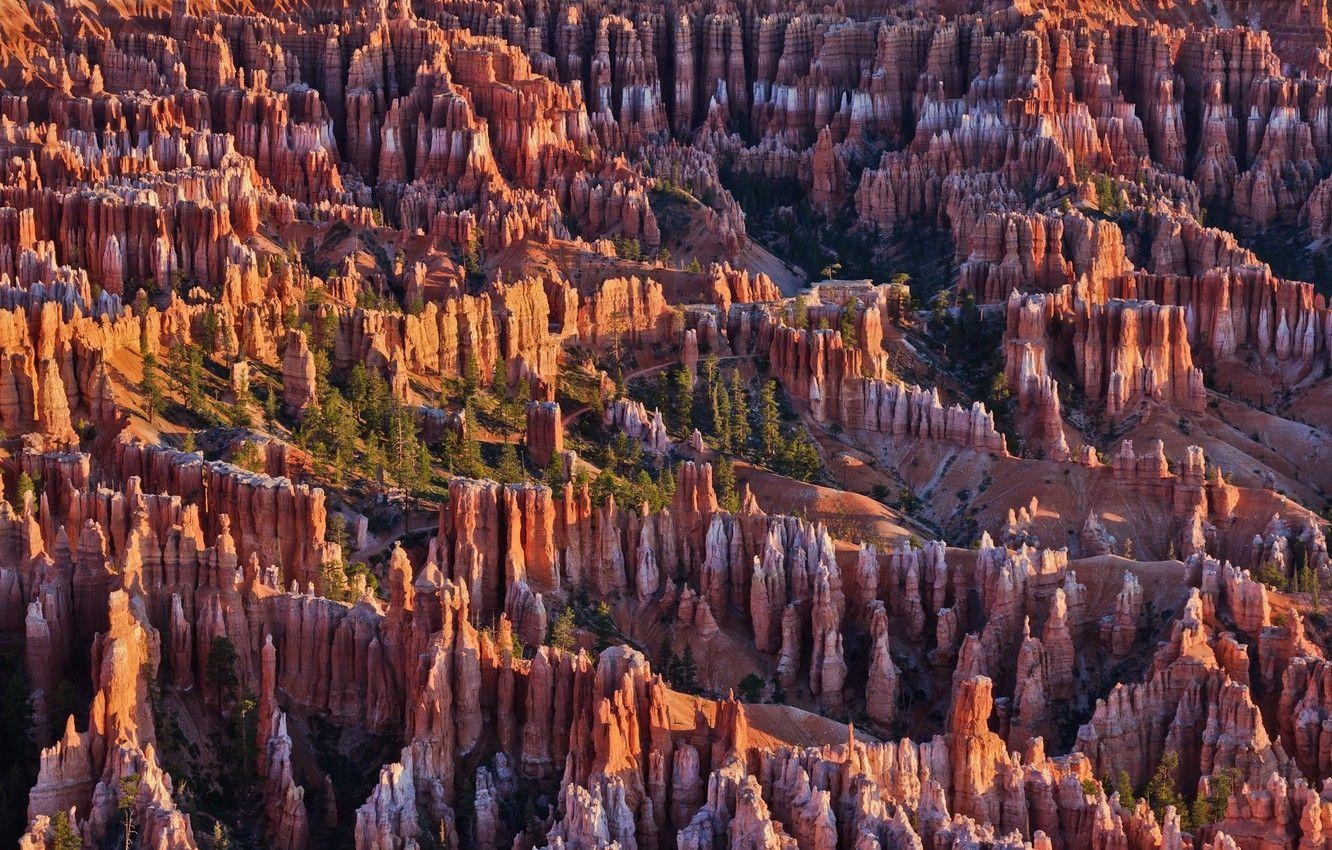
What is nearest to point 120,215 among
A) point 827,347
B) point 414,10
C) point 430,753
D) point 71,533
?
point 827,347

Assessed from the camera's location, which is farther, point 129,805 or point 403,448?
point 403,448

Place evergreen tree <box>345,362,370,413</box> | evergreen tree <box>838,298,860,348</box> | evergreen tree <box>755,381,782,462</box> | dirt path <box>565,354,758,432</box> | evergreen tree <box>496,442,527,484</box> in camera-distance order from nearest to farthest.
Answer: evergreen tree <box>496,442,527,484</box>, evergreen tree <box>345,362,370,413</box>, dirt path <box>565,354,758,432</box>, evergreen tree <box>755,381,782,462</box>, evergreen tree <box>838,298,860,348</box>

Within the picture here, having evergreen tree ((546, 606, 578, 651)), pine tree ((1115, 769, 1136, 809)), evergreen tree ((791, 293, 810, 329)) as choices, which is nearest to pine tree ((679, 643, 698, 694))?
evergreen tree ((546, 606, 578, 651))

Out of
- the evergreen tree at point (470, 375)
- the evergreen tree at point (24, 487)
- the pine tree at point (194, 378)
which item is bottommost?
the evergreen tree at point (470, 375)

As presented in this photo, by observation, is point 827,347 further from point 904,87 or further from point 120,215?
point 904,87

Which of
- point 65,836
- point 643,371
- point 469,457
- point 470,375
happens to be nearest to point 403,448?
point 469,457

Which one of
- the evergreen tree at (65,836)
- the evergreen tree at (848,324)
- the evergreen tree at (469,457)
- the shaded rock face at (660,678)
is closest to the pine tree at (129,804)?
the shaded rock face at (660,678)

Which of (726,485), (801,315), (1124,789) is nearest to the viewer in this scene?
(1124,789)

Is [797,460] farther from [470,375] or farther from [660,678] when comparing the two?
[660,678]

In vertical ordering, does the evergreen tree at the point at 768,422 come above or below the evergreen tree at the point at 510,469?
below

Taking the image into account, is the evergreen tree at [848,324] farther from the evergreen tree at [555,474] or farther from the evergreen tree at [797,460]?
the evergreen tree at [555,474]

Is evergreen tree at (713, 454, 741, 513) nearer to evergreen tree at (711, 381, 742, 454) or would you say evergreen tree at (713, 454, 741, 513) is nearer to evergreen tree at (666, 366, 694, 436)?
evergreen tree at (711, 381, 742, 454)
